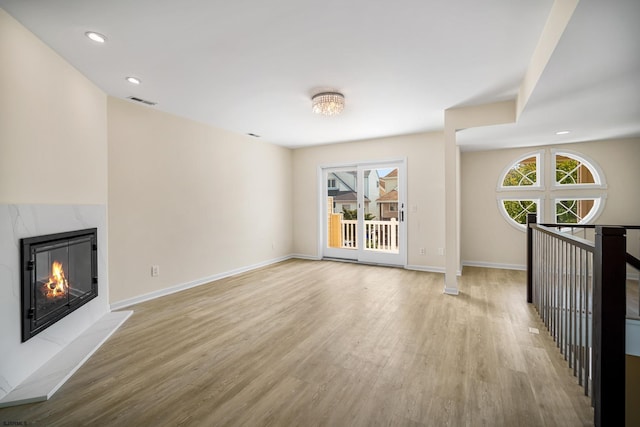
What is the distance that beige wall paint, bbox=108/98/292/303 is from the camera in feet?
11.3

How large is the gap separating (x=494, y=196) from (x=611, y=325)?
4.44 meters

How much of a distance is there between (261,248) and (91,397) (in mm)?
3887

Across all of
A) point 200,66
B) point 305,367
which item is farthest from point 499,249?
point 200,66

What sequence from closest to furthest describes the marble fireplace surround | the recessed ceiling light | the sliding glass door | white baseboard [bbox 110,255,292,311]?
the marble fireplace surround, the recessed ceiling light, white baseboard [bbox 110,255,292,311], the sliding glass door

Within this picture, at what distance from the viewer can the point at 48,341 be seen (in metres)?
2.23

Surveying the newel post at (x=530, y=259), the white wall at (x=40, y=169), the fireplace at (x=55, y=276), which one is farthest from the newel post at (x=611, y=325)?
the fireplace at (x=55, y=276)

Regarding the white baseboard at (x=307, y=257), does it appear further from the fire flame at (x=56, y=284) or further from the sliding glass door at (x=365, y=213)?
the fire flame at (x=56, y=284)

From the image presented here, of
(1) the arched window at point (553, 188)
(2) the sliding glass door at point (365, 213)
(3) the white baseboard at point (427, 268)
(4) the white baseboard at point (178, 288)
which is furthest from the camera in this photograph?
(2) the sliding glass door at point (365, 213)

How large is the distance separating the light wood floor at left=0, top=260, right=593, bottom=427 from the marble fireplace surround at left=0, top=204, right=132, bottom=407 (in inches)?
4.4

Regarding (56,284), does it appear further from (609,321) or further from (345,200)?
(345,200)

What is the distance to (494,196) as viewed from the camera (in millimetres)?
5414

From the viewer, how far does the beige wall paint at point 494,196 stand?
4.56m

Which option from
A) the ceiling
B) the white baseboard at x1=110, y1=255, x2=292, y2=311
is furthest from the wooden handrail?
the white baseboard at x1=110, y1=255, x2=292, y2=311

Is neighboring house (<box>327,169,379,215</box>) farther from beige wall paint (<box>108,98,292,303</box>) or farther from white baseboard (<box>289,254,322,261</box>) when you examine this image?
beige wall paint (<box>108,98,292,303</box>)
